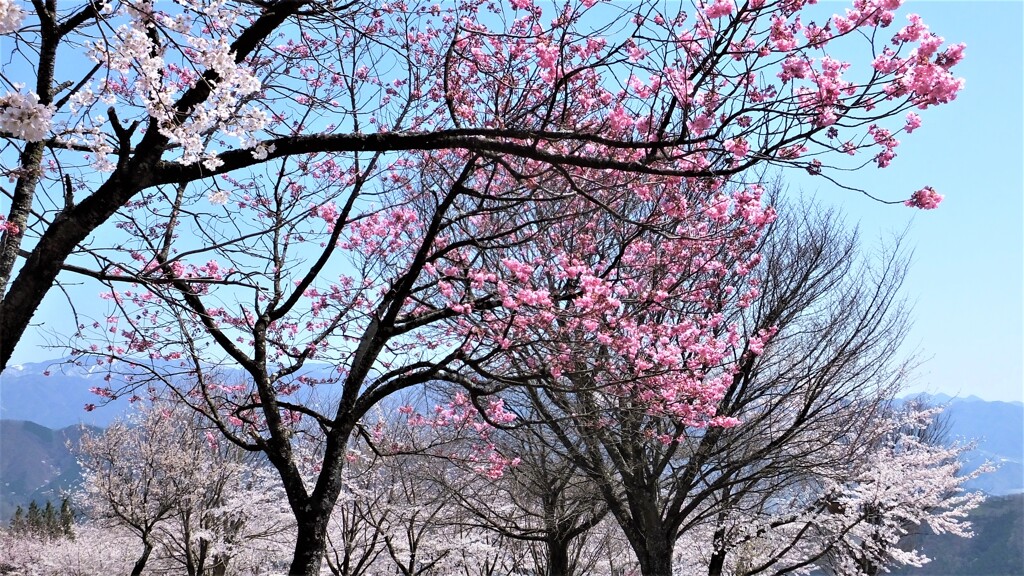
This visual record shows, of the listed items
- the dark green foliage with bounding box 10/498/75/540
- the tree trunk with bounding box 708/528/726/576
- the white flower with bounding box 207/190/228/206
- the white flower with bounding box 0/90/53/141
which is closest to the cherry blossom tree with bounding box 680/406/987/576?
the tree trunk with bounding box 708/528/726/576

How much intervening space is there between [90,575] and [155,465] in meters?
7.57

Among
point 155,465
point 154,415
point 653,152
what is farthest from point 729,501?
point 154,415

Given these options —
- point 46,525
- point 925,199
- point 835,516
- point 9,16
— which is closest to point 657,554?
point 835,516

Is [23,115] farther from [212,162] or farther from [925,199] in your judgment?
[925,199]

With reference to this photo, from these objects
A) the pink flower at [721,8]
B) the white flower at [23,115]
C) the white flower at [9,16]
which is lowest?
the white flower at [23,115]

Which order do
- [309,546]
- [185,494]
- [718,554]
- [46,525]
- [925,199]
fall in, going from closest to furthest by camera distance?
[925,199], [309,546], [718,554], [185,494], [46,525]

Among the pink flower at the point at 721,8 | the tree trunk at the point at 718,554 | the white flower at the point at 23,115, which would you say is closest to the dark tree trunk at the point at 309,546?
the white flower at the point at 23,115

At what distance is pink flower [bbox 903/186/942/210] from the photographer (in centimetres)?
410

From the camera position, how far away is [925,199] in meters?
4.16

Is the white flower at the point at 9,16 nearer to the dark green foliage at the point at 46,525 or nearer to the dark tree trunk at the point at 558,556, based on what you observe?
the dark tree trunk at the point at 558,556

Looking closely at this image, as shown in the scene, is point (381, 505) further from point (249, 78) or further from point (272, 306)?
point (249, 78)

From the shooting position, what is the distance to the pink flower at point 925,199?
4102 millimetres

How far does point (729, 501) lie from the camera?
1037cm

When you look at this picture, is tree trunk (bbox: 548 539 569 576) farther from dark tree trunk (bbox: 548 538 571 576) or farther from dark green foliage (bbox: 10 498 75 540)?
dark green foliage (bbox: 10 498 75 540)
